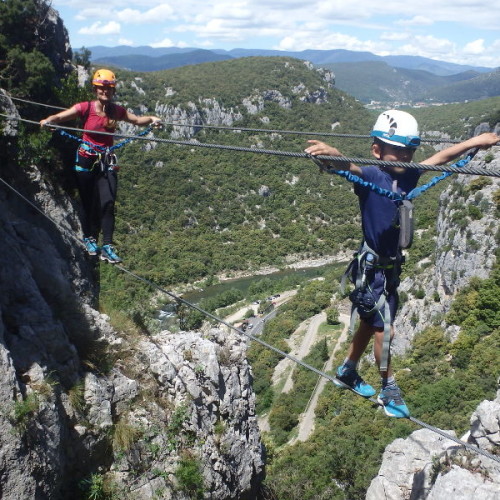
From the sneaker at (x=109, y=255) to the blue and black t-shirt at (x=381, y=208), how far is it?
3.80m

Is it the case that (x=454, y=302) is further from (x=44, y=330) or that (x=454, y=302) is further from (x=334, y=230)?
(x=334, y=230)

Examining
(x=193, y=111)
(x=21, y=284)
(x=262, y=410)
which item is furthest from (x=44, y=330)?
(x=193, y=111)

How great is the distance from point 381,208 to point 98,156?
4194 millimetres

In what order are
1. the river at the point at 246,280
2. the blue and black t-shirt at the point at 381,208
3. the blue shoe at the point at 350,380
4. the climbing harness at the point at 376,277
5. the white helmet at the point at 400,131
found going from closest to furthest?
the white helmet at the point at 400,131 → the blue and black t-shirt at the point at 381,208 → the climbing harness at the point at 376,277 → the blue shoe at the point at 350,380 → the river at the point at 246,280

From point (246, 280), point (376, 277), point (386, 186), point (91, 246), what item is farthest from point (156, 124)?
point (246, 280)

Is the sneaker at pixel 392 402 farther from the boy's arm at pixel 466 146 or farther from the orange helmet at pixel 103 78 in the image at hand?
the orange helmet at pixel 103 78

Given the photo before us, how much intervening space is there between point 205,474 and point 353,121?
135928 mm

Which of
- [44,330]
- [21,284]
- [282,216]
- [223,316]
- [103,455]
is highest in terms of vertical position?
[21,284]

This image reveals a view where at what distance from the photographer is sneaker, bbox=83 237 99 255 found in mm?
6914

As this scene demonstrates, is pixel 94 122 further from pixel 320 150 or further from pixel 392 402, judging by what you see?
pixel 392 402

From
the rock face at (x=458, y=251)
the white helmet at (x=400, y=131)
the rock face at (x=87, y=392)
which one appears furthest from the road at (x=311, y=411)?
the white helmet at (x=400, y=131)

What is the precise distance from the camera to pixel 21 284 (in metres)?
6.04

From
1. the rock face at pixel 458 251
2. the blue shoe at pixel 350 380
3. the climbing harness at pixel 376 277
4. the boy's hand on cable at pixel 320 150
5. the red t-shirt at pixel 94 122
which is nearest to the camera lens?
the boy's hand on cable at pixel 320 150

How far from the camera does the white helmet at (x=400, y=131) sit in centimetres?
383
